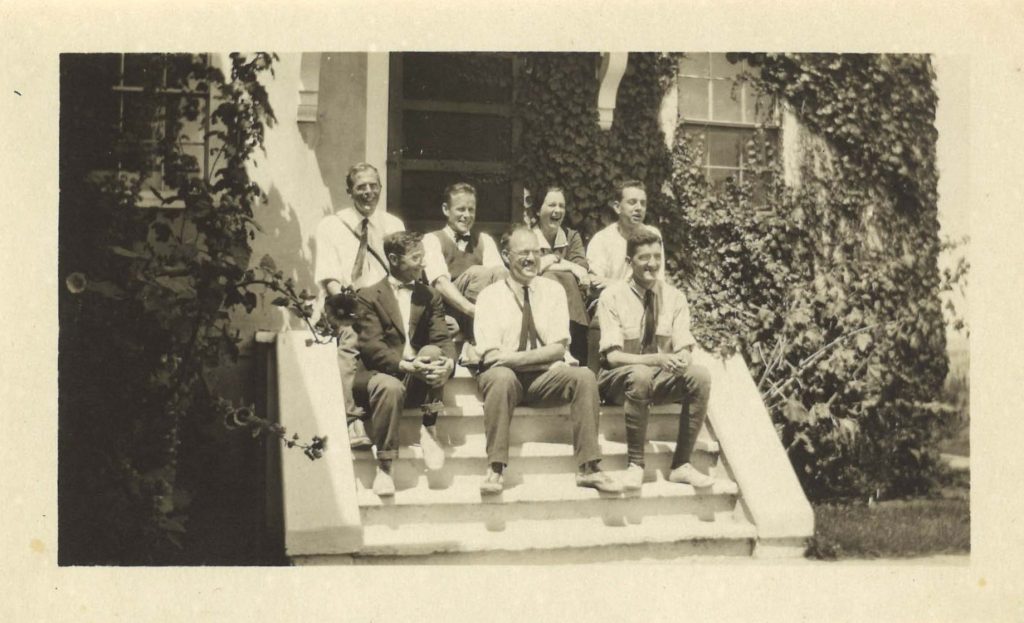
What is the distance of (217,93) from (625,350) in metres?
2.66

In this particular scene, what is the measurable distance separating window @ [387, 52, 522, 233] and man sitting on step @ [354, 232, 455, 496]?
1.91 meters

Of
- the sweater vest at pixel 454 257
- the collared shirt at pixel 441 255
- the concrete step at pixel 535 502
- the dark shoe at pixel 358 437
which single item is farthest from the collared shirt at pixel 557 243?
the dark shoe at pixel 358 437

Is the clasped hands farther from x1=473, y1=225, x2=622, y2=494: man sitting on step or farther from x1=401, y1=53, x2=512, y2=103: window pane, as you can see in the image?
x1=401, y1=53, x2=512, y2=103: window pane

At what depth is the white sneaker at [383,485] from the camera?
184 inches

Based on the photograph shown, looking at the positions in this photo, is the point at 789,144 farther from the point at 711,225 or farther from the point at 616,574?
the point at 616,574

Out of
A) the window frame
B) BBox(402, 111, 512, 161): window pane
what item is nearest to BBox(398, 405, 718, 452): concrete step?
BBox(402, 111, 512, 161): window pane

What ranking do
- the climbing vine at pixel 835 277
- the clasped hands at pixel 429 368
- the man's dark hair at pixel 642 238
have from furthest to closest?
the climbing vine at pixel 835 277, the man's dark hair at pixel 642 238, the clasped hands at pixel 429 368

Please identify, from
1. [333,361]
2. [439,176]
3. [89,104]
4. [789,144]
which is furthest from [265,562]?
[789,144]

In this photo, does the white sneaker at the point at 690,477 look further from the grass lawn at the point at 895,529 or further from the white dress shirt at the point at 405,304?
the white dress shirt at the point at 405,304

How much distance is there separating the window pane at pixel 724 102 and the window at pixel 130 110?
11.4 ft

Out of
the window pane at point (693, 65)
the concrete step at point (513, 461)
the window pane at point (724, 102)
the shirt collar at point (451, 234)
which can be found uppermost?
the window pane at point (693, 65)

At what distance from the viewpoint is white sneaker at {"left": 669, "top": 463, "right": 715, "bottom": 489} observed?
5059mm

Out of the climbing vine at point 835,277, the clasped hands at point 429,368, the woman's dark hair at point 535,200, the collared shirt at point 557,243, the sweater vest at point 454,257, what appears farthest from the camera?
the woman's dark hair at point 535,200

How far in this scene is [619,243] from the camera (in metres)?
5.88
